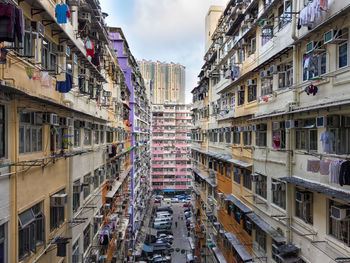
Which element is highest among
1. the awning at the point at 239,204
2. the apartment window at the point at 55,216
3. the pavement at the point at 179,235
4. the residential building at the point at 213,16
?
the residential building at the point at 213,16

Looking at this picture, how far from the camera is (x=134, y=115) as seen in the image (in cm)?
3278

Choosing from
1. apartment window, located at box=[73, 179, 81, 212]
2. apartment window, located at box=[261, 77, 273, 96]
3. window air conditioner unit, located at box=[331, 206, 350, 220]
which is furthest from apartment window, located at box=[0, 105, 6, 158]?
apartment window, located at box=[261, 77, 273, 96]

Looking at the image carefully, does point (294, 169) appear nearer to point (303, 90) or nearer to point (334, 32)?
point (303, 90)

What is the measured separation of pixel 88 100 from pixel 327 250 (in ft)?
38.0

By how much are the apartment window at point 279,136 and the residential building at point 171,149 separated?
1771 inches

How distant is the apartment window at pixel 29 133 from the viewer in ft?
22.0

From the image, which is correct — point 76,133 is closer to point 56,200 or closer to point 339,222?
point 56,200

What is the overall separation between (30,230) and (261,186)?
9.91 metres

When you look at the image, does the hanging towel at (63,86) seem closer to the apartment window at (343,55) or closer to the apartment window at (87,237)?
the apartment window at (87,237)

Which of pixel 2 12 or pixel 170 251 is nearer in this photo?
pixel 2 12

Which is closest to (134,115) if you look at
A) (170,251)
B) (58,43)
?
(170,251)

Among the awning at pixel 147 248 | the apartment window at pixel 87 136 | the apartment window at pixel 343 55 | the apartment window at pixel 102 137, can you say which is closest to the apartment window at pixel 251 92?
the apartment window at pixel 343 55

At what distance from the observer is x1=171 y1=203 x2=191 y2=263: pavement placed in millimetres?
29688

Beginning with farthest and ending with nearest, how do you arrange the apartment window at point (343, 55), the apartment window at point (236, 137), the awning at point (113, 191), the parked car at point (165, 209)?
the parked car at point (165, 209), the awning at point (113, 191), the apartment window at point (236, 137), the apartment window at point (343, 55)
